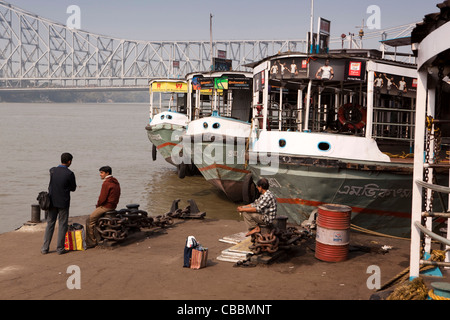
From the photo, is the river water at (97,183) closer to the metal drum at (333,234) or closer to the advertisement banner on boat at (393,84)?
the advertisement banner on boat at (393,84)

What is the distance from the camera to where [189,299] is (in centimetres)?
579

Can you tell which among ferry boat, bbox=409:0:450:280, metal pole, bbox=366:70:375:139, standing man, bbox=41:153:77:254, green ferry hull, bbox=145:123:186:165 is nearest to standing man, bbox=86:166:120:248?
standing man, bbox=41:153:77:254

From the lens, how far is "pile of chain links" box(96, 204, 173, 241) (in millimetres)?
8234

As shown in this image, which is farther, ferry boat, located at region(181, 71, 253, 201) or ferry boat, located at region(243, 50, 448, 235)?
ferry boat, located at region(181, 71, 253, 201)

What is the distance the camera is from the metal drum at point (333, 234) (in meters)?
7.34

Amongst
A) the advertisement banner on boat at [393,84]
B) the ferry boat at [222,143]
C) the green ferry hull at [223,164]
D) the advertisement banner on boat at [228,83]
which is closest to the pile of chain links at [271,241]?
the advertisement banner on boat at [393,84]

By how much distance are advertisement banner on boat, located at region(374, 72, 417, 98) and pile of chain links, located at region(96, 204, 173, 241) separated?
5.77 metres

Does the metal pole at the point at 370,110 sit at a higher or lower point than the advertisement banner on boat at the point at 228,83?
lower

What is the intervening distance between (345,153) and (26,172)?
71.1 ft

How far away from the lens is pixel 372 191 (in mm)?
9906

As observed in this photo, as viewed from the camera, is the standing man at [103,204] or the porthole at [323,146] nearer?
the standing man at [103,204]

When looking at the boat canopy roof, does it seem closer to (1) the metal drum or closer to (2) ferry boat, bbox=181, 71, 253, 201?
(2) ferry boat, bbox=181, 71, 253, 201

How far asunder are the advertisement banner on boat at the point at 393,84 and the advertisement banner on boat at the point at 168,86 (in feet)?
49.9

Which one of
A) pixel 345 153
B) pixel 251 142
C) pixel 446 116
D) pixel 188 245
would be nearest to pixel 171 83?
pixel 251 142
